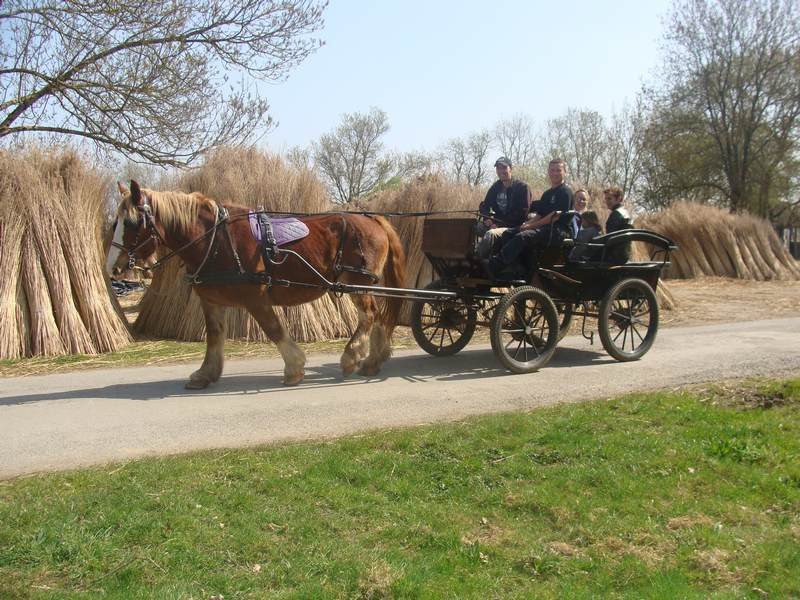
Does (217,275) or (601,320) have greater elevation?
(217,275)

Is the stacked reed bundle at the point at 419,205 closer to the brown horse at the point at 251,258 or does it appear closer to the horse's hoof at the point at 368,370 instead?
the brown horse at the point at 251,258

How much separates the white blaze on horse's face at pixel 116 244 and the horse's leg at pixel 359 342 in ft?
7.75

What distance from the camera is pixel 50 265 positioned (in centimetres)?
945

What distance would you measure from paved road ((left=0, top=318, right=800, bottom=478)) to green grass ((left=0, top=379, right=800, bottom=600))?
52 cm

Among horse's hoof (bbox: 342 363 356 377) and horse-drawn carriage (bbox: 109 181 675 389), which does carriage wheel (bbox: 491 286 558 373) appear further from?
horse's hoof (bbox: 342 363 356 377)

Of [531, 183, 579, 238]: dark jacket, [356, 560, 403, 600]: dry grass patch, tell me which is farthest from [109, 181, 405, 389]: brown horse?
[356, 560, 403, 600]: dry grass patch

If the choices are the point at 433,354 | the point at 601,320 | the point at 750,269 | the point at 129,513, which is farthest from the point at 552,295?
the point at 750,269

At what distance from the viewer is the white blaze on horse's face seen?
6.66 m

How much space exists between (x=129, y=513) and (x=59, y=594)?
680 mm

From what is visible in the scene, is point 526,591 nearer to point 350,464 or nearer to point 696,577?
point 696,577

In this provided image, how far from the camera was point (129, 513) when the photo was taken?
3871 millimetres

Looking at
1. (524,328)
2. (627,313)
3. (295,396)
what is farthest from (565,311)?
(295,396)

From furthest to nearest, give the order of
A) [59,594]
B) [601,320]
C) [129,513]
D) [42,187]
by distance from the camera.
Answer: [42,187]
[601,320]
[129,513]
[59,594]

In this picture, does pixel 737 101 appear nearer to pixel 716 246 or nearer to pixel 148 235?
pixel 716 246
